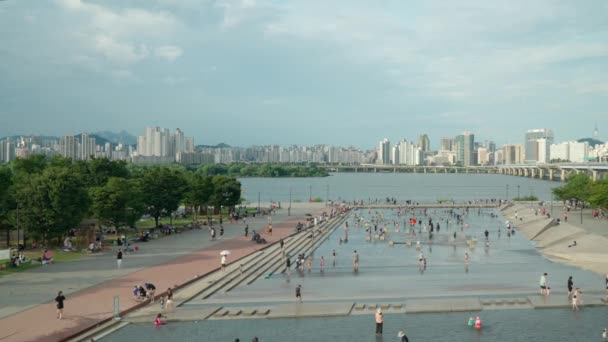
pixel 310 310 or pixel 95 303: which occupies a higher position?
pixel 95 303

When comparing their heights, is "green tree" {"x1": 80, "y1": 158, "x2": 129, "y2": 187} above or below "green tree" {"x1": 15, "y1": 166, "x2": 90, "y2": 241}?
above

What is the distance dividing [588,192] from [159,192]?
41961 millimetres

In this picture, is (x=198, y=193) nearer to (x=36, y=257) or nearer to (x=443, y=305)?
(x=36, y=257)

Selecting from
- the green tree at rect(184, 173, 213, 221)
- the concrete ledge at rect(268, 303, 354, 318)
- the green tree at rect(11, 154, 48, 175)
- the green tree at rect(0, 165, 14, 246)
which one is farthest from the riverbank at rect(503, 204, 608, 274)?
the green tree at rect(11, 154, 48, 175)

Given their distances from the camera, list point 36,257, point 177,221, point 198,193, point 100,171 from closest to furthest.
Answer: point 36,257
point 100,171
point 198,193
point 177,221

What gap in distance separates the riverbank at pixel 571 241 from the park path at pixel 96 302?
16.7 metres

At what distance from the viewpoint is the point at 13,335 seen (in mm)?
15250

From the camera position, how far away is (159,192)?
43000 mm

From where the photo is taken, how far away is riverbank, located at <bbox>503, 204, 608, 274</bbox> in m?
28.7

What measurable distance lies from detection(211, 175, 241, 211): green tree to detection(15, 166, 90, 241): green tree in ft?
74.3

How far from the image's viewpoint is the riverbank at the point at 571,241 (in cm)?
2867

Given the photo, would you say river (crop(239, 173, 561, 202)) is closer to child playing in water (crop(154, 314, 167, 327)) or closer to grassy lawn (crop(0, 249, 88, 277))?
grassy lawn (crop(0, 249, 88, 277))

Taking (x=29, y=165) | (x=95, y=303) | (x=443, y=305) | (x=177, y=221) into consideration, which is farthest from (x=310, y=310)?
(x=29, y=165)

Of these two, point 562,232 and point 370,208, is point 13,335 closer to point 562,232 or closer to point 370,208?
point 562,232
